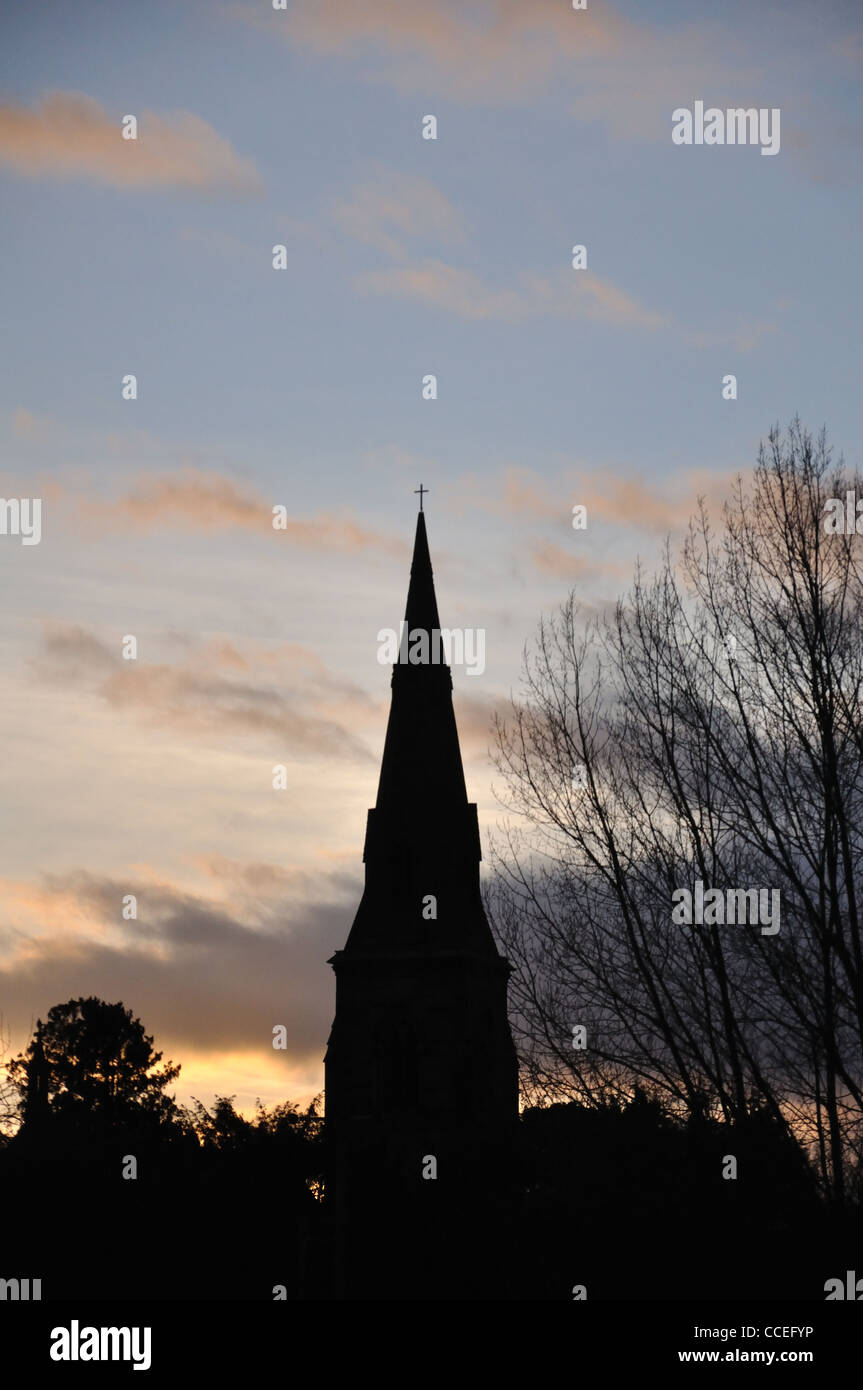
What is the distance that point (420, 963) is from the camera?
55312mm

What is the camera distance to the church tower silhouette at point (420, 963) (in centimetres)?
5388

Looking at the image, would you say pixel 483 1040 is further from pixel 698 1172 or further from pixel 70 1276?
pixel 698 1172

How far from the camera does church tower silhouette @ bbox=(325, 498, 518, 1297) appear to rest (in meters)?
53.9

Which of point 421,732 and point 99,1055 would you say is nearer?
point 421,732

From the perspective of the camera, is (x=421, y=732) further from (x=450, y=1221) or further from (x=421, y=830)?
(x=450, y=1221)

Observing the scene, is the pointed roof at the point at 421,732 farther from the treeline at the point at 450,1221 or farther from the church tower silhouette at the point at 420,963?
the treeline at the point at 450,1221

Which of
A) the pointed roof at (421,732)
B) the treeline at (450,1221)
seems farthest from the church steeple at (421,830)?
the treeline at (450,1221)

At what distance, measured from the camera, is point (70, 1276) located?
32.4 metres

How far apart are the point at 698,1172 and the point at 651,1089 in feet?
7.42

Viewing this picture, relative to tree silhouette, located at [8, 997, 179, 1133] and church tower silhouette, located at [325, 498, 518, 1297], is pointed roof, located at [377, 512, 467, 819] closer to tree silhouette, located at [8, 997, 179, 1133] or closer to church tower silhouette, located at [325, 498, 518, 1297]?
church tower silhouette, located at [325, 498, 518, 1297]

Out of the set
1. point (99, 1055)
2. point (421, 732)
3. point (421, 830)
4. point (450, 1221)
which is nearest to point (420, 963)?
point (421, 830)

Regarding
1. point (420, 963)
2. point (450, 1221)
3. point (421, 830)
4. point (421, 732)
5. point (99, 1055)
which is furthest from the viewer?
point (99, 1055)

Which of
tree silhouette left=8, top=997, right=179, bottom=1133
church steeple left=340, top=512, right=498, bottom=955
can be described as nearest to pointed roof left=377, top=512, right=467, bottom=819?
church steeple left=340, top=512, right=498, bottom=955
